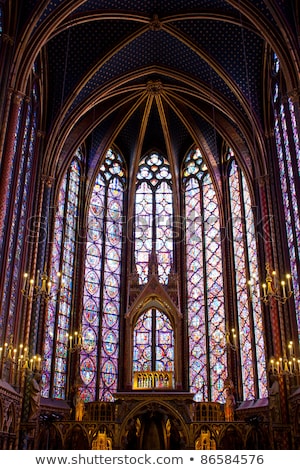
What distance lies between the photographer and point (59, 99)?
21594 mm

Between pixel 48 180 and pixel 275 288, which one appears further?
pixel 48 180

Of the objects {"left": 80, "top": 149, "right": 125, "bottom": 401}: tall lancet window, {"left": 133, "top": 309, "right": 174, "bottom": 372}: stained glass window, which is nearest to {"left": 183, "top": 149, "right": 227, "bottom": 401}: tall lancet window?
{"left": 133, "top": 309, "right": 174, "bottom": 372}: stained glass window

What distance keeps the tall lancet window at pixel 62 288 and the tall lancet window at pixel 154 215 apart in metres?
3.34

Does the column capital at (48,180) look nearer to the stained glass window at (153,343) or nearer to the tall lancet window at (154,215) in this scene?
the tall lancet window at (154,215)

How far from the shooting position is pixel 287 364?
17.2 meters

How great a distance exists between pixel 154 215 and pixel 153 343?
21.5 ft

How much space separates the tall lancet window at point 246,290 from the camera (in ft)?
68.7

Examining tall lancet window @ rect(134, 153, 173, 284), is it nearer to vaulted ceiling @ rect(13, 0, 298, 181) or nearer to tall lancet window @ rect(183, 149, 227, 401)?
tall lancet window @ rect(183, 149, 227, 401)

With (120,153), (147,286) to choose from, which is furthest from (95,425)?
(120,153)

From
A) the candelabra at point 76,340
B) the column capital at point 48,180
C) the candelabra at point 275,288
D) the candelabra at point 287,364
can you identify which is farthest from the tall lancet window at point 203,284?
the column capital at point 48,180

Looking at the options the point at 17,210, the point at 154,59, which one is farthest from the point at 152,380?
the point at 154,59

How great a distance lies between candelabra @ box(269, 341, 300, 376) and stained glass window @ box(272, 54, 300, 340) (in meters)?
1.07

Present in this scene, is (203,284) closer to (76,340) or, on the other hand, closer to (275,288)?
(76,340)
